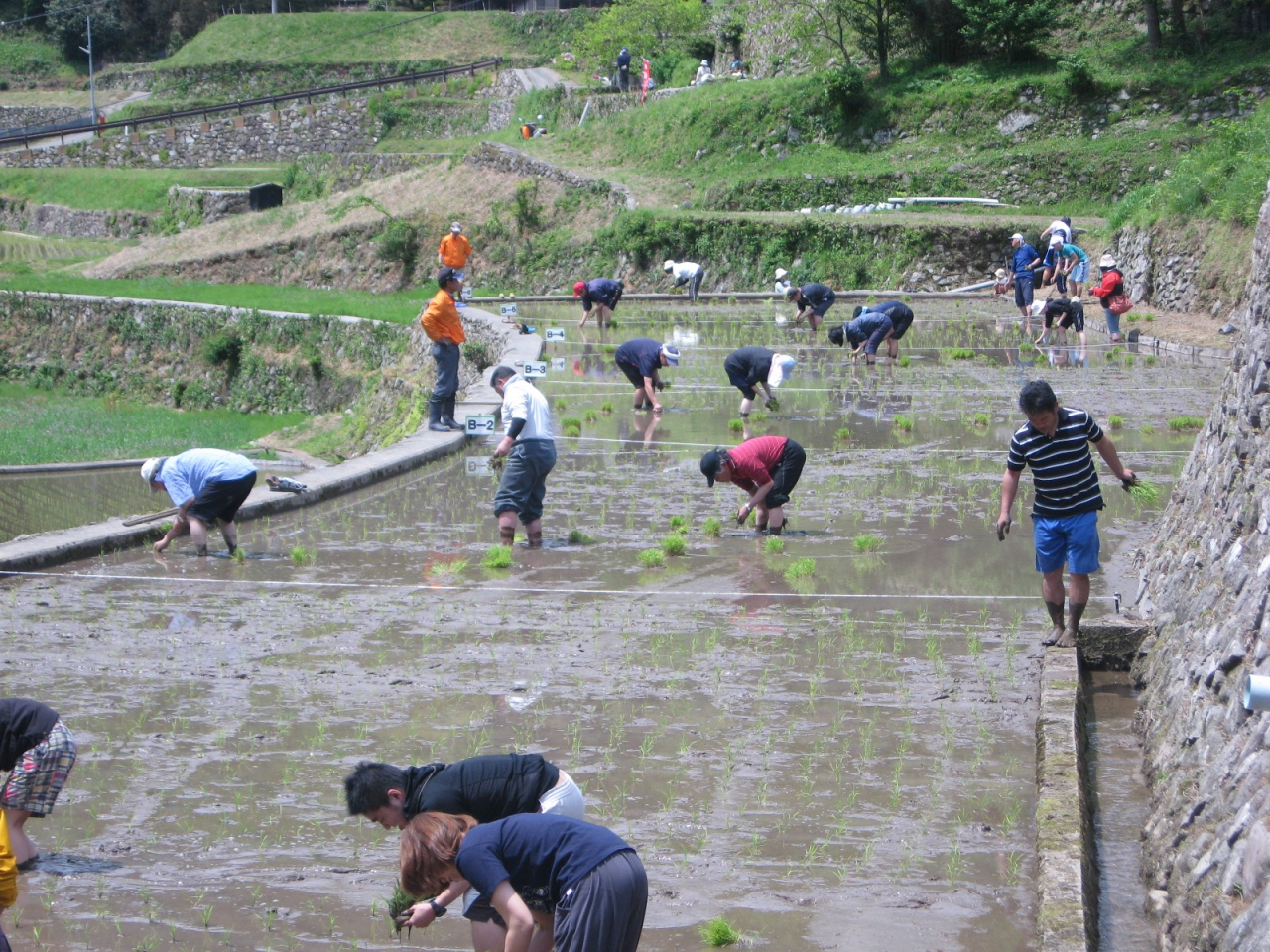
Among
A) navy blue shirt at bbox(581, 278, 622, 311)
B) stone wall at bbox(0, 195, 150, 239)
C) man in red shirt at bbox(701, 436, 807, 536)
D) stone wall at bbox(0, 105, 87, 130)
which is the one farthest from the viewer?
stone wall at bbox(0, 105, 87, 130)

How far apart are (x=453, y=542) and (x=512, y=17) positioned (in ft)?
232

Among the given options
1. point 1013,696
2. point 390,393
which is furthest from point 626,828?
point 390,393

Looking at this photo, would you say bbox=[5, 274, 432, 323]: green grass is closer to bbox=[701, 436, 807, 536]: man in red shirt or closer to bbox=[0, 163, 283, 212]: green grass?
bbox=[0, 163, 283, 212]: green grass

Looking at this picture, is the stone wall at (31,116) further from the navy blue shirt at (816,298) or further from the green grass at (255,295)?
the navy blue shirt at (816,298)

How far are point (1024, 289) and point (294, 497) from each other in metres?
17.1

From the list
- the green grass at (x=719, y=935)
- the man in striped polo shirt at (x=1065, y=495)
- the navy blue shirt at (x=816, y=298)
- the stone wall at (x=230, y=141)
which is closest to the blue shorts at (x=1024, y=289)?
the navy blue shirt at (x=816, y=298)

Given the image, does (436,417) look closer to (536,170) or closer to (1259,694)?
(1259,694)

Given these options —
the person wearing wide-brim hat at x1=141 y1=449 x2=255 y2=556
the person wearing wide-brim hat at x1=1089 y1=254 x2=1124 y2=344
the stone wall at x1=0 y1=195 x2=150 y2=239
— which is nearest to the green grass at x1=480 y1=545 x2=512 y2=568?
the person wearing wide-brim hat at x1=141 y1=449 x2=255 y2=556

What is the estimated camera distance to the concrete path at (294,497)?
11906 millimetres

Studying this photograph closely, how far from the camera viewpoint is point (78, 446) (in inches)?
1097

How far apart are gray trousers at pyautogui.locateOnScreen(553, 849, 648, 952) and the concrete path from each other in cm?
835

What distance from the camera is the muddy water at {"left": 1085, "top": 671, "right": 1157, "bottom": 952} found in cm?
592

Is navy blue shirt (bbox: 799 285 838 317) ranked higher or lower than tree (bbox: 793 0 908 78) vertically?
lower

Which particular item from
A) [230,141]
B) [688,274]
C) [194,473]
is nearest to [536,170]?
[688,274]
